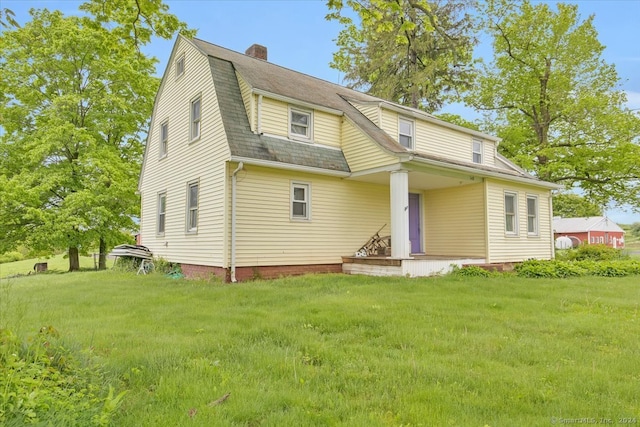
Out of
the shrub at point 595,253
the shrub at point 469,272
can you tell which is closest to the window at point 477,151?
the shrub at point 469,272

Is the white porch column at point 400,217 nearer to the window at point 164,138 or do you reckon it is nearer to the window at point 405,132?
the window at point 405,132

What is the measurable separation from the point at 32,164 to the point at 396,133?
15226mm

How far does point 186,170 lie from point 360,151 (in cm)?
544

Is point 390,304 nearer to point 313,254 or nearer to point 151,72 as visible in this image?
point 313,254

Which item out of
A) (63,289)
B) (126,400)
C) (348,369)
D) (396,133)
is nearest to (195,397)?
(126,400)

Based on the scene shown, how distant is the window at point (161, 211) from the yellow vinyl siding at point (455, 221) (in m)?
9.39

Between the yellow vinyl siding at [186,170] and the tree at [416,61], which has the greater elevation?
the tree at [416,61]

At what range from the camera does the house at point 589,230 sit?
141ft

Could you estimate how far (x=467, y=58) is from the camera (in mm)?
23484

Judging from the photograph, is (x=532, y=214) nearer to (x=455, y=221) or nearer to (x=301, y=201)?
(x=455, y=221)

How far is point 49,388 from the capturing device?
2.64 m

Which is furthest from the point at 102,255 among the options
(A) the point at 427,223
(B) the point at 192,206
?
(A) the point at 427,223

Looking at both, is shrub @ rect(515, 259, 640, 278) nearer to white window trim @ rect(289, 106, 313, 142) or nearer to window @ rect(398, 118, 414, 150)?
window @ rect(398, 118, 414, 150)

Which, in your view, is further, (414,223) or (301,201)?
(414,223)
